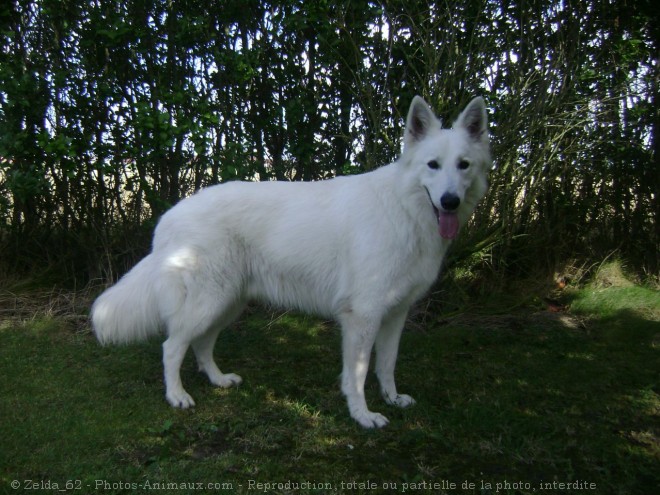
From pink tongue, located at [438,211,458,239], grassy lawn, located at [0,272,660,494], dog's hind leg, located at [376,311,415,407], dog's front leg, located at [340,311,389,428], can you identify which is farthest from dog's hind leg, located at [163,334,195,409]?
pink tongue, located at [438,211,458,239]

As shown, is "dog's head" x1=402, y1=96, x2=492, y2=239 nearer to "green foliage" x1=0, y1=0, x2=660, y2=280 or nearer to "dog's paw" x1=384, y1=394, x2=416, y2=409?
"dog's paw" x1=384, y1=394, x2=416, y2=409

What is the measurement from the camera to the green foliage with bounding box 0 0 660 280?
204 inches

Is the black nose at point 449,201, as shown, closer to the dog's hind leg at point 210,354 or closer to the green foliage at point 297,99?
the dog's hind leg at point 210,354

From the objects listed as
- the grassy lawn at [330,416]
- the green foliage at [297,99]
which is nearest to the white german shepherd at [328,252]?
the grassy lawn at [330,416]

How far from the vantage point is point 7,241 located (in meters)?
5.84

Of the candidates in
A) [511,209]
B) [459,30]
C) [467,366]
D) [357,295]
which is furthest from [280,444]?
[459,30]

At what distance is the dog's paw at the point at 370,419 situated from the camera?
323cm

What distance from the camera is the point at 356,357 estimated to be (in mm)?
3359

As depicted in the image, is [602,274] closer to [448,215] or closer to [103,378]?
[448,215]

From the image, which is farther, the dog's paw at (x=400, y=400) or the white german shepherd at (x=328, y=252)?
the dog's paw at (x=400, y=400)

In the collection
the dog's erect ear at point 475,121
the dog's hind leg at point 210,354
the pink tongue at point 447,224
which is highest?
the dog's erect ear at point 475,121

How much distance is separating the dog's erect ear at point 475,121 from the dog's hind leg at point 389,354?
50.2 inches

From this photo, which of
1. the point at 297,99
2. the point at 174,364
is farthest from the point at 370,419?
the point at 297,99

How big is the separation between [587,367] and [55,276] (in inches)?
213
